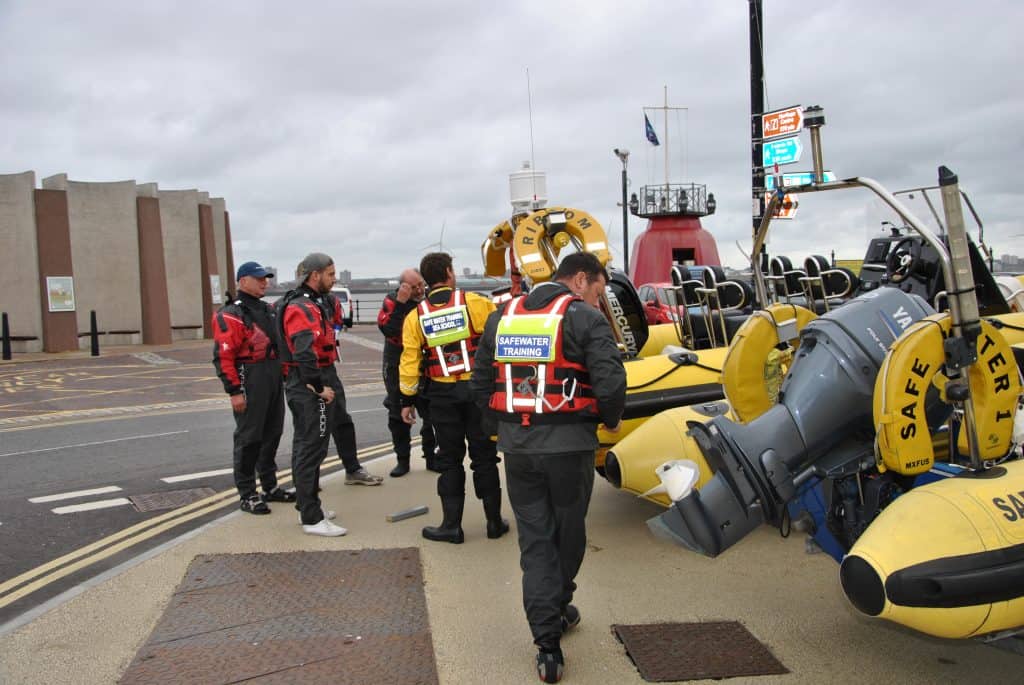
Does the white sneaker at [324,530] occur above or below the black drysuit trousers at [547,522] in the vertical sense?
below

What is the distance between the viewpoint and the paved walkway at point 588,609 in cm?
399

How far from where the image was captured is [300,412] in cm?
611

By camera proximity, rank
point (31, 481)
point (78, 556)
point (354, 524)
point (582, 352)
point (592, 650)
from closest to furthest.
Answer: point (582, 352), point (592, 650), point (78, 556), point (354, 524), point (31, 481)

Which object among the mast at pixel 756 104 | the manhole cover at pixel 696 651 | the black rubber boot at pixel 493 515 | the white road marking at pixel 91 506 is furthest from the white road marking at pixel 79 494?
the mast at pixel 756 104

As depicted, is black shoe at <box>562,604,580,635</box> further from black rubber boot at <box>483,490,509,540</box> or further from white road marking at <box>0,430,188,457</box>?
white road marking at <box>0,430,188,457</box>

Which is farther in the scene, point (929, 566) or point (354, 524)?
point (354, 524)

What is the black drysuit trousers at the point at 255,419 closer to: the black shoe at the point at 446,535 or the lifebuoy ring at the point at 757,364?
the black shoe at the point at 446,535

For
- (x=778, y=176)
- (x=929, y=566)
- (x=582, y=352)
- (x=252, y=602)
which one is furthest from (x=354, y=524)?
(x=929, y=566)

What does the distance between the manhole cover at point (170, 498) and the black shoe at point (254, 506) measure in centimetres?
81

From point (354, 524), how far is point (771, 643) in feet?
10.7

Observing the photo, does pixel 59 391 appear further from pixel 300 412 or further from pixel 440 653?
pixel 440 653

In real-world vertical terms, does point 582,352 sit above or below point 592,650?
above

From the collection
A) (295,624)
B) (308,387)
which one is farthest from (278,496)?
(295,624)

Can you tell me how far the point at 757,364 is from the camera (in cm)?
508
